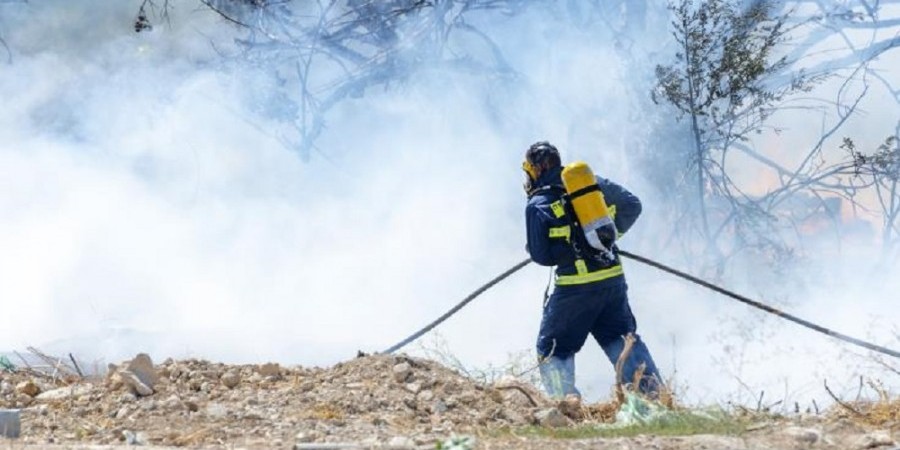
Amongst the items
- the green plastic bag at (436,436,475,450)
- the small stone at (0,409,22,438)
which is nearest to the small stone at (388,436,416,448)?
the green plastic bag at (436,436,475,450)

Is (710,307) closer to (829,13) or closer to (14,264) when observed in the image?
(829,13)

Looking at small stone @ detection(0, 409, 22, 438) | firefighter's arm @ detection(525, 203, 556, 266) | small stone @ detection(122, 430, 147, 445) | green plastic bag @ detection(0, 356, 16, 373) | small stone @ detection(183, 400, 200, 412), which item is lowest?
small stone @ detection(122, 430, 147, 445)

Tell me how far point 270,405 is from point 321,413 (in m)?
0.24

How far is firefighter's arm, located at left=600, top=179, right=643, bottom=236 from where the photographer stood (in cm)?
575

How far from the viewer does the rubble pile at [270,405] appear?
3939 millimetres

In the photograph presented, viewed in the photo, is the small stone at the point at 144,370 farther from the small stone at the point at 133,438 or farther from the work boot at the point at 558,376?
the work boot at the point at 558,376

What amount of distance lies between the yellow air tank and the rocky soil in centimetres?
95

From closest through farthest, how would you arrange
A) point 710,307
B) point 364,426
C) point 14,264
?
point 364,426, point 14,264, point 710,307

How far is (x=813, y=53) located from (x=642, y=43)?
129 cm

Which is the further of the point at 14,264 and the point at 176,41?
the point at 176,41

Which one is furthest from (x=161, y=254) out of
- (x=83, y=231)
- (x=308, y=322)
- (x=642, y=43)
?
(x=642, y=43)

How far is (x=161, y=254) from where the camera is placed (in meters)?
9.27

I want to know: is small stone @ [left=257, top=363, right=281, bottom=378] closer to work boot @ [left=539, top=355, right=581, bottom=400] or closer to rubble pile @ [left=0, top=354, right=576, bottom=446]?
rubble pile @ [left=0, top=354, right=576, bottom=446]

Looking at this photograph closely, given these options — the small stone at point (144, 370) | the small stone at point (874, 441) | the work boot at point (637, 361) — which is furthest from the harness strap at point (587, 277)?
the small stone at point (874, 441)
